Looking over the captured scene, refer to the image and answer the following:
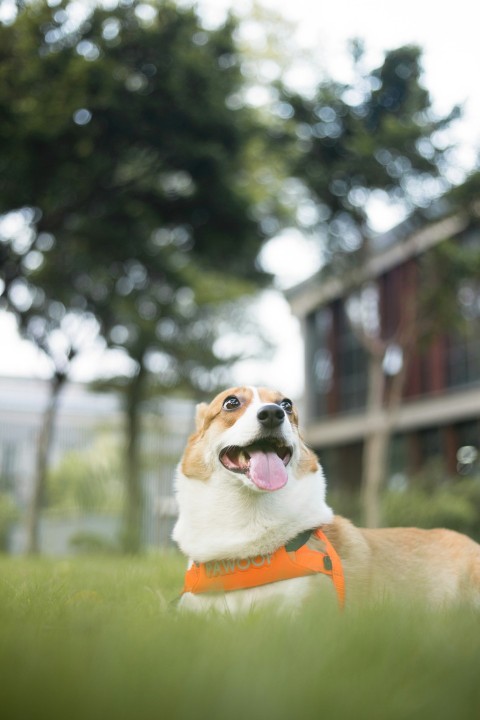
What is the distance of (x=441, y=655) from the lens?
8.45 feet

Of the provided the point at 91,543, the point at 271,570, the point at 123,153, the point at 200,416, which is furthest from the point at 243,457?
the point at 91,543

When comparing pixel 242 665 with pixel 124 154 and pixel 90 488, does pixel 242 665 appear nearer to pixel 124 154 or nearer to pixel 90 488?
pixel 124 154

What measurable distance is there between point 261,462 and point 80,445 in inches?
1007

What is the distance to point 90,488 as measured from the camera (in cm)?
2322

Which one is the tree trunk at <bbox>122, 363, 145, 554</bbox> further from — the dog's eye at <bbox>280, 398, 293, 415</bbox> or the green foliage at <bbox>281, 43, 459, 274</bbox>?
the dog's eye at <bbox>280, 398, 293, 415</bbox>

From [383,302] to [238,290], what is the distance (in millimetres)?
9071

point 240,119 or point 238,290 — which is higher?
point 240,119

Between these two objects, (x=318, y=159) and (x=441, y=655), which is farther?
(x=318, y=159)

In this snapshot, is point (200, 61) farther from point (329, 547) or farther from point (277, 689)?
point (277, 689)

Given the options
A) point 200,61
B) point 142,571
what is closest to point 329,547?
point 142,571

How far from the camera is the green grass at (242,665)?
1.98 m

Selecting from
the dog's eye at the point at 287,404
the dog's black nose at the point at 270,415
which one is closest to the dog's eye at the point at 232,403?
the dog's eye at the point at 287,404

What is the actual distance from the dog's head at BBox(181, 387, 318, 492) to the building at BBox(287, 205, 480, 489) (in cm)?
1399

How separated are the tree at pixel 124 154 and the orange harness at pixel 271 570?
11920 millimetres
